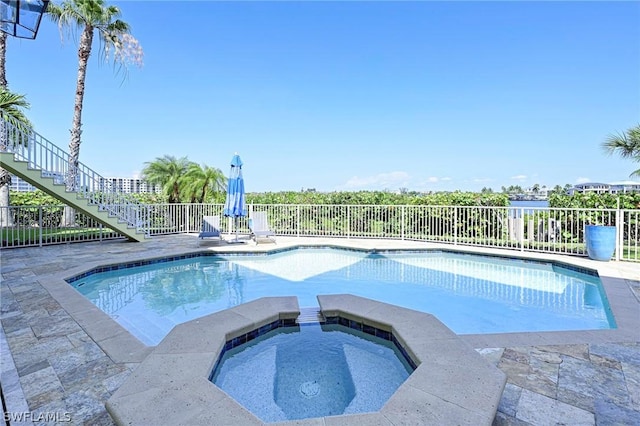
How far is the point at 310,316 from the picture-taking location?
3.83 meters

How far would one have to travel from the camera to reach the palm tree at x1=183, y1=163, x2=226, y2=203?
14.5 m

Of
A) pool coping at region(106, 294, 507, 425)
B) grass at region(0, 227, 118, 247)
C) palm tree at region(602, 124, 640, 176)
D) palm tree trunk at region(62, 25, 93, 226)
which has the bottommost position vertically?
pool coping at region(106, 294, 507, 425)

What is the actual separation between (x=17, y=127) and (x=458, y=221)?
39.8 feet

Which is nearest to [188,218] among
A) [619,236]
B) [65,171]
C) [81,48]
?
[65,171]

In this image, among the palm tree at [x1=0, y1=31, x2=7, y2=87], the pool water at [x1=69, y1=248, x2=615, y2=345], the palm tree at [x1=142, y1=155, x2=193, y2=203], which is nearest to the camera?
the pool water at [x1=69, y1=248, x2=615, y2=345]

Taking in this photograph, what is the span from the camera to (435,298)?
17.0 ft

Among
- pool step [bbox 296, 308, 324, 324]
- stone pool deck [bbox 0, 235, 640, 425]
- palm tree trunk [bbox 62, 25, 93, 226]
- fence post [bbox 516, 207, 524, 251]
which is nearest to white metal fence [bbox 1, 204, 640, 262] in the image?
fence post [bbox 516, 207, 524, 251]

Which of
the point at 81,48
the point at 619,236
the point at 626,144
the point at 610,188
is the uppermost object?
the point at 81,48

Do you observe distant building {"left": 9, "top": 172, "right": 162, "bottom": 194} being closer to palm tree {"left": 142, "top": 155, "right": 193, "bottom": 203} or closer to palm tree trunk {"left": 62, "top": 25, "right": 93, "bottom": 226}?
palm tree {"left": 142, "top": 155, "right": 193, "bottom": 203}

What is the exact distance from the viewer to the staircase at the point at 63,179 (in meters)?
7.40

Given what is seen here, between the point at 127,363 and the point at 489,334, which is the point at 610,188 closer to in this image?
the point at 489,334

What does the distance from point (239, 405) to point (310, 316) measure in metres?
1.98

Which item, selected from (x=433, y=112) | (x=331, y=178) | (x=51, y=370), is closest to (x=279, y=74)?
(x=433, y=112)

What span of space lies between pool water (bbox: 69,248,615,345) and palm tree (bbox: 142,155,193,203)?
8011 millimetres
